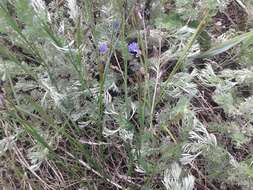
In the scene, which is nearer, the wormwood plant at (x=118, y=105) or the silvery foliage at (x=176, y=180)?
the silvery foliage at (x=176, y=180)

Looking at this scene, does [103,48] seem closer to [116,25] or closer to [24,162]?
[116,25]

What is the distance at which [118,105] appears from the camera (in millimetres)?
1334

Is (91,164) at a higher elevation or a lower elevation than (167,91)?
lower

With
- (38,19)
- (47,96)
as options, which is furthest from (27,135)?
(38,19)

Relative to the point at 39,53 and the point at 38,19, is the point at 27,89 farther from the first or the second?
the point at 38,19

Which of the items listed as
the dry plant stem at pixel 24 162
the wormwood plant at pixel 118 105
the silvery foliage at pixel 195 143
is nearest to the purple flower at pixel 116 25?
the wormwood plant at pixel 118 105

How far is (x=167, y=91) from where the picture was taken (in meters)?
1.34

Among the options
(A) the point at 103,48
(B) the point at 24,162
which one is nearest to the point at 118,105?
(A) the point at 103,48

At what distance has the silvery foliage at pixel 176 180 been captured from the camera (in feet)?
3.51

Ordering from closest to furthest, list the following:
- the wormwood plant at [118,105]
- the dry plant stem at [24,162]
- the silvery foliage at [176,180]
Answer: the silvery foliage at [176,180] → the wormwood plant at [118,105] → the dry plant stem at [24,162]

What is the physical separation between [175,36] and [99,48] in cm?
26

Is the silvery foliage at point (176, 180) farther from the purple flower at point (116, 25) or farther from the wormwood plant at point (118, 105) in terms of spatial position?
the purple flower at point (116, 25)

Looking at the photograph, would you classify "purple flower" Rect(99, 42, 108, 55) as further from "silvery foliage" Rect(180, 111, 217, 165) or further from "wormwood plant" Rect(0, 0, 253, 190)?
"silvery foliage" Rect(180, 111, 217, 165)

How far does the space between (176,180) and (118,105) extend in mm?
342
